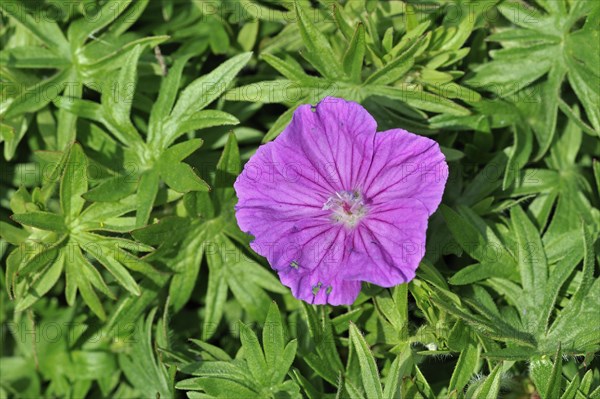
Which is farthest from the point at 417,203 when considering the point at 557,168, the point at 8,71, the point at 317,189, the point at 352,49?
the point at 8,71

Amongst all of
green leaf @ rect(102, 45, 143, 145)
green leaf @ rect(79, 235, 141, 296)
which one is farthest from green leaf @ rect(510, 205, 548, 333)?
green leaf @ rect(102, 45, 143, 145)

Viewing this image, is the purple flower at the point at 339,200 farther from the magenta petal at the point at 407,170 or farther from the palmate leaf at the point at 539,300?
the palmate leaf at the point at 539,300

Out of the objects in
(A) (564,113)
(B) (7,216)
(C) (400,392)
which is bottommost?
(C) (400,392)

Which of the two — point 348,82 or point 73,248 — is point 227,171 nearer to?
point 348,82

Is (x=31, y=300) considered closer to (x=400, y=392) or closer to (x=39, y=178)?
(x=39, y=178)

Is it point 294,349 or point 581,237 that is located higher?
point 581,237

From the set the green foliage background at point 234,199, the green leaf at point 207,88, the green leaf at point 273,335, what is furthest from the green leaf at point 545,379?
the green leaf at point 207,88
